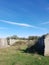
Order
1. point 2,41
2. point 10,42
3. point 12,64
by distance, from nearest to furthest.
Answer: point 12,64
point 2,41
point 10,42

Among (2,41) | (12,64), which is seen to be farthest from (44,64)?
(2,41)

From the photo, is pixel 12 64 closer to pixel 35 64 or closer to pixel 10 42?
pixel 35 64

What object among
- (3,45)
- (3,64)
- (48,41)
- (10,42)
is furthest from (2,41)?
(3,64)

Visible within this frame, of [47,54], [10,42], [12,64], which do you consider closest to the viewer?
[12,64]

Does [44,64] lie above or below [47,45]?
below

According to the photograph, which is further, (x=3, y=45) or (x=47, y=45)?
(x=3, y=45)

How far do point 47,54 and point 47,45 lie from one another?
1055mm

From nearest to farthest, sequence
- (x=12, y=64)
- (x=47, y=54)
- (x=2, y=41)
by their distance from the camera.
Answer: (x=12, y=64)
(x=47, y=54)
(x=2, y=41)

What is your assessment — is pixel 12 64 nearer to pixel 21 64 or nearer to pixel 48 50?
pixel 21 64

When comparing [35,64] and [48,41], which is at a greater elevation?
[48,41]

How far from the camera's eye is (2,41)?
34.9 metres

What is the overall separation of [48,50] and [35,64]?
20.0ft

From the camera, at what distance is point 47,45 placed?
63.9 feet

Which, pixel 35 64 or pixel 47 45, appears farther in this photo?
pixel 47 45
